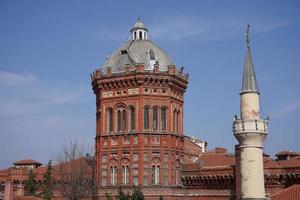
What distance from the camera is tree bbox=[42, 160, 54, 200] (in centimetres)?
5266

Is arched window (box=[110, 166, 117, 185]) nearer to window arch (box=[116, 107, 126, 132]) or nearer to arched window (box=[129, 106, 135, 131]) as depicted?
window arch (box=[116, 107, 126, 132])

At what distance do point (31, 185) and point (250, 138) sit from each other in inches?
1114

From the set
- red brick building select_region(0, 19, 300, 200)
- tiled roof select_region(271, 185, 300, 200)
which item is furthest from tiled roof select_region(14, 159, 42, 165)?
tiled roof select_region(271, 185, 300, 200)

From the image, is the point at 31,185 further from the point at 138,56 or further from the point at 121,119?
the point at 138,56

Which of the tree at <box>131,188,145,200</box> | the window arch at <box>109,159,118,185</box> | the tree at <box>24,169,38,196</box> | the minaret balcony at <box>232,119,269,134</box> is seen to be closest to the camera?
the minaret balcony at <box>232,119,269,134</box>

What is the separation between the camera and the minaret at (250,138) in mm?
36094

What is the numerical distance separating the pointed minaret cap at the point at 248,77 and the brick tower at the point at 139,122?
11.2 metres

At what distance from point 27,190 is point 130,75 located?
18.3 m

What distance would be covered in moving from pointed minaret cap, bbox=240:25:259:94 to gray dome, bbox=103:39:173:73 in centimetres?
1241

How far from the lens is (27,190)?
56.4 m

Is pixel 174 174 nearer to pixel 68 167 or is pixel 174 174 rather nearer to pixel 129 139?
pixel 129 139

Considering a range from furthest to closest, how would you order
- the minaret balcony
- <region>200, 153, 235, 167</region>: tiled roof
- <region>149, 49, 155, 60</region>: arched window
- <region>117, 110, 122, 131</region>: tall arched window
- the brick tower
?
1. <region>149, 49, 155, 60</region>: arched window
2. <region>200, 153, 235, 167</region>: tiled roof
3. <region>117, 110, 122, 131</region>: tall arched window
4. the brick tower
5. the minaret balcony

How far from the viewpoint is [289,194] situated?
3956 centimetres

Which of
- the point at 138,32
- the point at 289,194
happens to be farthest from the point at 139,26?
the point at 289,194
